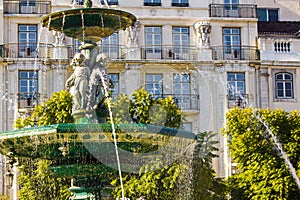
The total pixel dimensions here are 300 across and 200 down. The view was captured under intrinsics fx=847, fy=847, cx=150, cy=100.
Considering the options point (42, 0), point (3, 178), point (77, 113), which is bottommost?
point (3, 178)

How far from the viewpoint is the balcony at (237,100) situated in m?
39.4

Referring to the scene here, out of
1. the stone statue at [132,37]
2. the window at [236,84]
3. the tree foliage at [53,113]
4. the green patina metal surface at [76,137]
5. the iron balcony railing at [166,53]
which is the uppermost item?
the stone statue at [132,37]

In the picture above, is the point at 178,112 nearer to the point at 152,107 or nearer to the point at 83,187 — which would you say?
the point at 152,107

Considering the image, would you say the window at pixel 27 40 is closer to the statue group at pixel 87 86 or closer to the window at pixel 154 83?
the window at pixel 154 83

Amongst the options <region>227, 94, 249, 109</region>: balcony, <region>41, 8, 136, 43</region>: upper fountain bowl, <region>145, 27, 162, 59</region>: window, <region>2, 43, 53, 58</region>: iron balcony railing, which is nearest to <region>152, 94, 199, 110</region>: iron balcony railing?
<region>227, 94, 249, 109</region>: balcony

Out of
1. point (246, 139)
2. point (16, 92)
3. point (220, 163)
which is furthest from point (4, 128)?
point (246, 139)

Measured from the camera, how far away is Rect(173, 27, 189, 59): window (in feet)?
131

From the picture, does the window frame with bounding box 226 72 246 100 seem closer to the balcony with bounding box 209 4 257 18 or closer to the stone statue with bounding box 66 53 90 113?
the balcony with bounding box 209 4 257 18

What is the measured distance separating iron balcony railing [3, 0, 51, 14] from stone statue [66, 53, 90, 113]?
2476 cm

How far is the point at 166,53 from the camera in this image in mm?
39938

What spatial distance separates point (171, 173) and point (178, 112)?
4.08 meters

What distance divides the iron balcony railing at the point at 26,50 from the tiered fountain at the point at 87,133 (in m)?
22.9

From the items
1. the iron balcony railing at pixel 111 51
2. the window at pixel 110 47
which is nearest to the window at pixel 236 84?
the iron balcony railing at pixel 111 51

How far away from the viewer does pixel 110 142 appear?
14.5 meters
